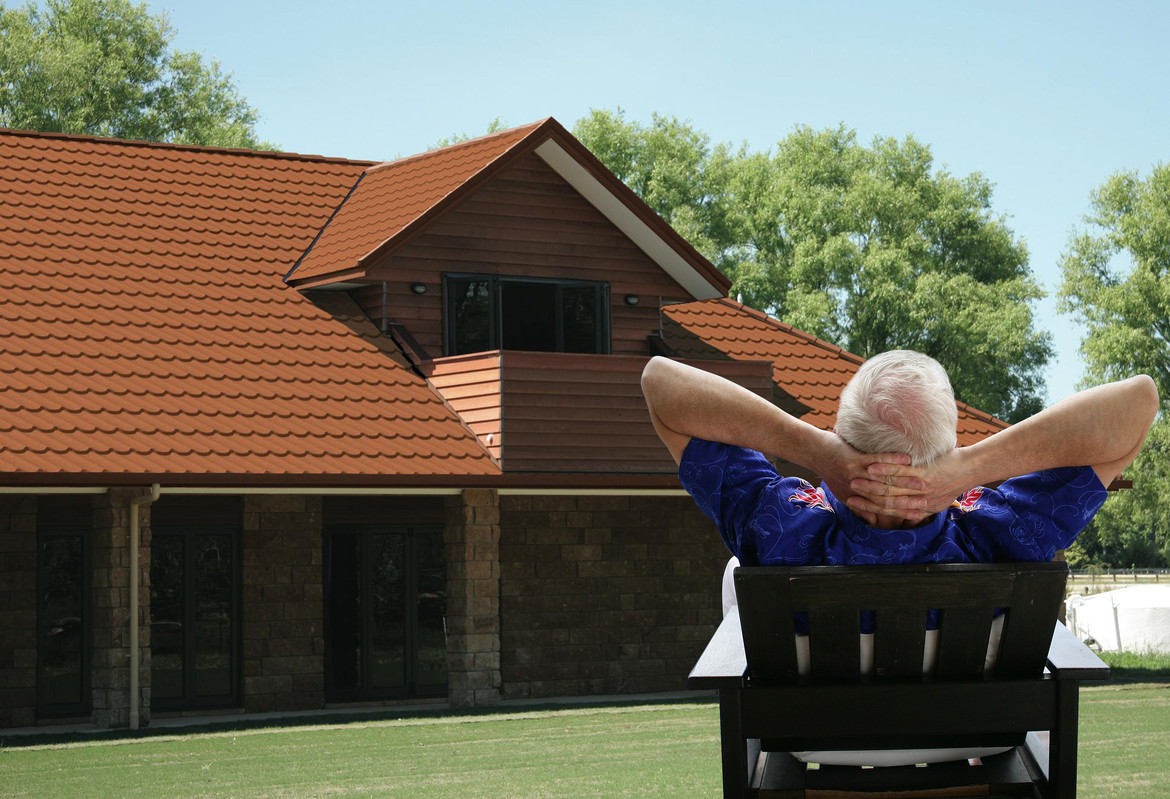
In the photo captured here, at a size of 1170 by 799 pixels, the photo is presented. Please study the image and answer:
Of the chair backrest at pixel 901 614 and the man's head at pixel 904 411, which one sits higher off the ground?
the man's head at pixel 904 411

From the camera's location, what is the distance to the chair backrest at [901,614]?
3.96 metres

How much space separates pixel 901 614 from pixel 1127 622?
101 feet

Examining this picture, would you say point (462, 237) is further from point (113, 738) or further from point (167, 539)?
point (113, 738)

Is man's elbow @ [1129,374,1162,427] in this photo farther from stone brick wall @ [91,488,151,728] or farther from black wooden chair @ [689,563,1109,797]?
stone brick wall @ [91,488,151,728]

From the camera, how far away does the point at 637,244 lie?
22.2 metres

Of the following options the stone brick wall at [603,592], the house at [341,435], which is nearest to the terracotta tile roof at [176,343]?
the house at [341,435]

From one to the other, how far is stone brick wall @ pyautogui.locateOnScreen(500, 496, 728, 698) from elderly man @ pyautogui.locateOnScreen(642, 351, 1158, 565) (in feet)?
53.5

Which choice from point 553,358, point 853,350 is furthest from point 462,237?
point 853,350

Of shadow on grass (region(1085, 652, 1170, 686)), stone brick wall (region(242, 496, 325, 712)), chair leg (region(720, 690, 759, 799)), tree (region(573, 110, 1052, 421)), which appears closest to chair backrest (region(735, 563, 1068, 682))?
chair leg (region(720, 690, 759, 799))

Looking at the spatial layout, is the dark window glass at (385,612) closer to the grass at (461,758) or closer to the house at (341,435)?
the house at (341,435)

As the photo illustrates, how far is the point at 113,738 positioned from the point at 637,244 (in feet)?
31.7

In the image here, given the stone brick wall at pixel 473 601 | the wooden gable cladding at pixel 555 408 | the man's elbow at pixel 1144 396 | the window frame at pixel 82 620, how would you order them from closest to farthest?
1. the man's elbow at pixel 1144 396
2. the window frame at pixel 82 620
3. the stone brick wall at pixel 473 601
4. the wooden gable cladding at pixel 555 408

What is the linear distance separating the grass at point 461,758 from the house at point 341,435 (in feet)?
8.12

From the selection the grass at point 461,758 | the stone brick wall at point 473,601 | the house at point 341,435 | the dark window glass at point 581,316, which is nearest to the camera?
the grass at point 461,758
